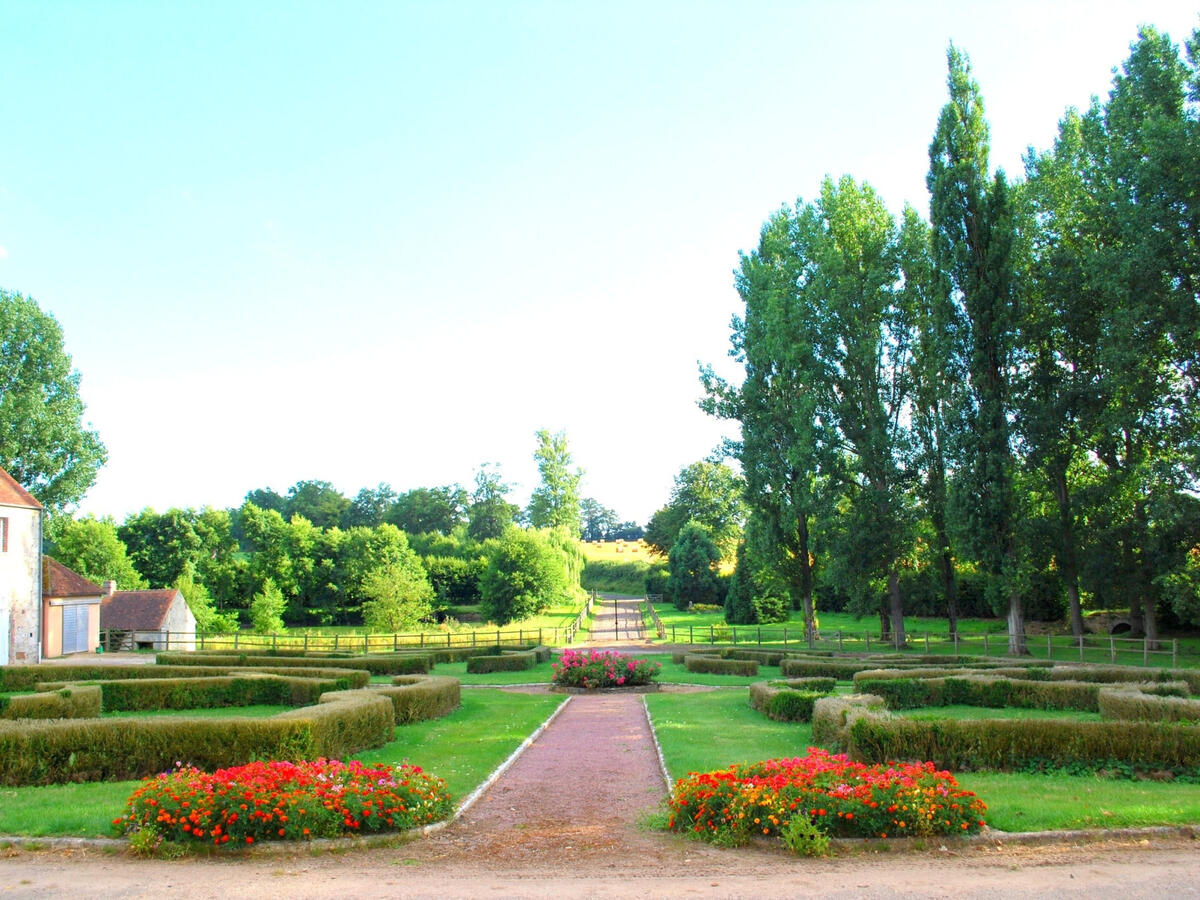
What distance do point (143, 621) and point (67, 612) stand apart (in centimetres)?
510

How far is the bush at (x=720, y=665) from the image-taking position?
26.7 metres

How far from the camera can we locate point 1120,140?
30.0m

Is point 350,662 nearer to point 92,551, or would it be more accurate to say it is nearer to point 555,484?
point 92,551

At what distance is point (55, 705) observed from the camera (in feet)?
52.0

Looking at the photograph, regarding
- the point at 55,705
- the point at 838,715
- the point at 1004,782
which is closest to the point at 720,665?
the point at 838,715

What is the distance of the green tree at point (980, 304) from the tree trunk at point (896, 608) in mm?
4494

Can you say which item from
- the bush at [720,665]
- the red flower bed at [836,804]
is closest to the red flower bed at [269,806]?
the red flower bed at [836,804]

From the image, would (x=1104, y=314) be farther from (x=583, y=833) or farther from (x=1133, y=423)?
(x=583, y=833)

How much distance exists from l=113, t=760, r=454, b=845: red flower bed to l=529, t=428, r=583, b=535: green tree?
67.6 metres

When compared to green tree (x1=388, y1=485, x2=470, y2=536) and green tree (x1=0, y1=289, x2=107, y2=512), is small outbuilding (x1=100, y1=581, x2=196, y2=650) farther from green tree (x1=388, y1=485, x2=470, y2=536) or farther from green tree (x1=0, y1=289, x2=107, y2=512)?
green tree (x1=388, y1=485, x2=470, y2=536)

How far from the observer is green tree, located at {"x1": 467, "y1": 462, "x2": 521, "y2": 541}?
95.2m

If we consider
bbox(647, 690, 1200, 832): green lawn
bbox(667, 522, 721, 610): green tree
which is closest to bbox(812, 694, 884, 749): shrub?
bbox(647, 690, 1200, 832): green lawn

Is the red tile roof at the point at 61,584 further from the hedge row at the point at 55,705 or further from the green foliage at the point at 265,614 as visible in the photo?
the hedge row at the point at 55,705

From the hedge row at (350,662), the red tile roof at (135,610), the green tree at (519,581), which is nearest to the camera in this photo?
the hedge row at (350,662)
